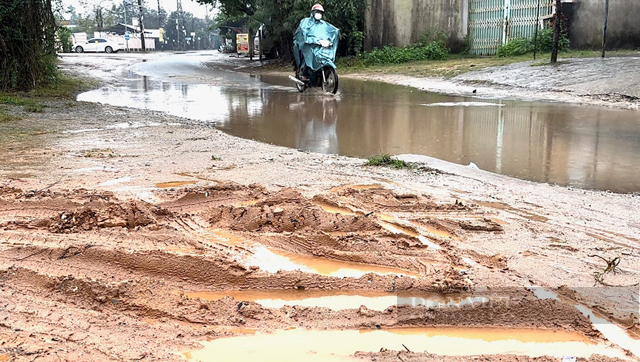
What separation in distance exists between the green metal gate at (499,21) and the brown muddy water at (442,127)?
759 cm

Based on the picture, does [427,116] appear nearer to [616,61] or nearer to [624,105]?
[624,105]

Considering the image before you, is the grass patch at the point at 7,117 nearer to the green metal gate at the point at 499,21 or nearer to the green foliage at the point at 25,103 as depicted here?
the green foliage at the point at 25,103

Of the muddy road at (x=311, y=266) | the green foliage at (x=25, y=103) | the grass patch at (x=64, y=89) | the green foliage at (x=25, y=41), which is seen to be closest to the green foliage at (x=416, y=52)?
the grass patch at (x=64, y=89)

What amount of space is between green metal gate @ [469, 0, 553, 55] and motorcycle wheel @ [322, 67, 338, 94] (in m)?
8.71

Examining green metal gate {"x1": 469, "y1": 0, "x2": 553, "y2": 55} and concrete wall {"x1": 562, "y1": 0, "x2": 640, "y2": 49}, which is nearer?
concrete wall {"x1": 562, "y1": 0, "x2": 640, "y2": 49}

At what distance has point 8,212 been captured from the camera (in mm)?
4195

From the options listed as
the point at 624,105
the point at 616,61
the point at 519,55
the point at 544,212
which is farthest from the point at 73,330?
the point at 519,55

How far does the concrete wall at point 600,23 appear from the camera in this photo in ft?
54.2

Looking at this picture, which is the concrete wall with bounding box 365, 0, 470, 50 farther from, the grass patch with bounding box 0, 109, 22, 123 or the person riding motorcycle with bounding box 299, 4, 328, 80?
the grass patch with bounding box 0, 109, 22, 123

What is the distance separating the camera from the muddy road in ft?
8.45

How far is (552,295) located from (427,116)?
685 cm

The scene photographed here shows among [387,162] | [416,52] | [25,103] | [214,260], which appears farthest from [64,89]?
[416,52]

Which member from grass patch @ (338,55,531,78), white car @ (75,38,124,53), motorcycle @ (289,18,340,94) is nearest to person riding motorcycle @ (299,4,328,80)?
motorcycle @ (289,18,340,94)

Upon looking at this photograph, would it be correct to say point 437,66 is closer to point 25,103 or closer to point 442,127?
point 442,127
